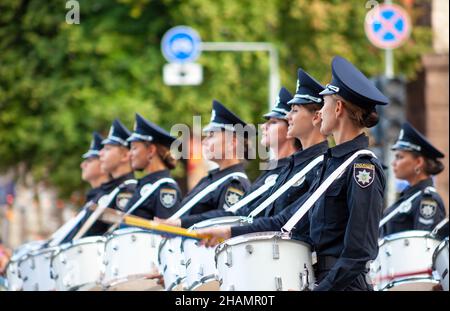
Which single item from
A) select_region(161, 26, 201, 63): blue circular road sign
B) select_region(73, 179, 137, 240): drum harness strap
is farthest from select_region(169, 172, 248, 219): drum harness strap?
select_region(161, 26, 201, 63): blue circular road sign

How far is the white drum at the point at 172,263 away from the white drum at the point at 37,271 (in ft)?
5.83

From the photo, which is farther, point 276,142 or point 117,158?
point 117,158

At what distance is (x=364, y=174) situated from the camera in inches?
283

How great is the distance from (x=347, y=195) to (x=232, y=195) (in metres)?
3.90

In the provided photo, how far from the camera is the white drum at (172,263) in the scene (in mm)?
10180

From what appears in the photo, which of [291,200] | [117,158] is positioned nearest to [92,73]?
[117,158]

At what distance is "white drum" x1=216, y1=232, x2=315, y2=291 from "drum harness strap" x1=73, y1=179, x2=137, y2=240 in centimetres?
468

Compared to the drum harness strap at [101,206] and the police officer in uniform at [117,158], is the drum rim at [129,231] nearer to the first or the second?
the drum harness strap at [101,206]

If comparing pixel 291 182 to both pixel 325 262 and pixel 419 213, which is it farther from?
pixel 419 213

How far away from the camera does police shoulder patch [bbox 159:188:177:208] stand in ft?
39.1

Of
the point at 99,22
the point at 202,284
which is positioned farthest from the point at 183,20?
the point at 202,284

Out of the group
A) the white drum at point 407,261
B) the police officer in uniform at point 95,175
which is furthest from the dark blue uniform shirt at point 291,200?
the police officer in uniform at point 95,175
